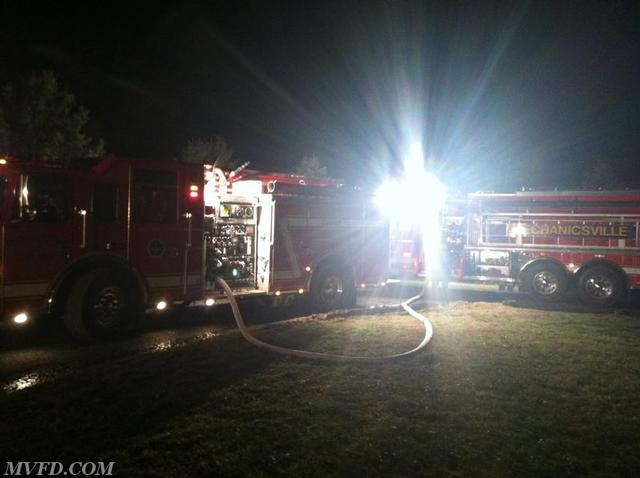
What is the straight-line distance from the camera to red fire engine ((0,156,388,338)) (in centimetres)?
768

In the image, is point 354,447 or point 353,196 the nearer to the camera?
point 354,447

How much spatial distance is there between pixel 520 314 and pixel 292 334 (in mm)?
4629

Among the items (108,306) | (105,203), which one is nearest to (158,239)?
(105,203)

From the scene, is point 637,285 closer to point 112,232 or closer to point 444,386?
point 444,386

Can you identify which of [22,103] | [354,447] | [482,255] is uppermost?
[22,103]

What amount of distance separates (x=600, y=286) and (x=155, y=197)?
33.2 ft

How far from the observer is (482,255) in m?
14.8

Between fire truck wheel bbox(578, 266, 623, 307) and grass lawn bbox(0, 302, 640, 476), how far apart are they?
5.92 m

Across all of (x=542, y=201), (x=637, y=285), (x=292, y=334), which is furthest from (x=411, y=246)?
(x=292, y=334)

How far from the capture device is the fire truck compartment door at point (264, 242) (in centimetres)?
1063

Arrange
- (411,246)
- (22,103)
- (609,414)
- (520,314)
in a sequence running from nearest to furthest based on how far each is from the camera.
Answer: (609,414), (520,314), (411,246), (22,103)

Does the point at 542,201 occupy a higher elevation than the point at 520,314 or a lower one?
higher

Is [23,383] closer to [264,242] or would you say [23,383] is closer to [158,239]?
[158,239]

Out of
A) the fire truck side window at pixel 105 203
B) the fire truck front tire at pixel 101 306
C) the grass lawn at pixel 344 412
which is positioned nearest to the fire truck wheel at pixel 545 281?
the grass lawn at pixel 344 412
